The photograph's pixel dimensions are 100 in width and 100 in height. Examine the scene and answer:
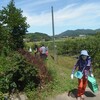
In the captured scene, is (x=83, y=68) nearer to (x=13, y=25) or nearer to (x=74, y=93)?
(x=74, y=93)

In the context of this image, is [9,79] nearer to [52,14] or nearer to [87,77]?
[87,77]

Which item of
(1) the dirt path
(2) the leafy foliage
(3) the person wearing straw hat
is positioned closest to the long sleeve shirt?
(3) the person wearing straw hat

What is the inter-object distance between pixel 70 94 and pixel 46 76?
1.37 m

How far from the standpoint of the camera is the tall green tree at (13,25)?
16.8 m

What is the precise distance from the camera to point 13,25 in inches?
673

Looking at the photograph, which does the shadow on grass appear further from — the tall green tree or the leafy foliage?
the tall green tree

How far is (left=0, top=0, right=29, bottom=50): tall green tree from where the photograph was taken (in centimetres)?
1675

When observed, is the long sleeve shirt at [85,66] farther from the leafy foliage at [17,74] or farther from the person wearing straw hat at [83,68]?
the leafy foliage at [17,74]

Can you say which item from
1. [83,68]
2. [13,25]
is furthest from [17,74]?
[13,25]

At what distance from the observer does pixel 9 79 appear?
10.5 metres

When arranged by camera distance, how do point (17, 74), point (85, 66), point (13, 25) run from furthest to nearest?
point (13, 25) < point (17, 74) < point (85, 66)

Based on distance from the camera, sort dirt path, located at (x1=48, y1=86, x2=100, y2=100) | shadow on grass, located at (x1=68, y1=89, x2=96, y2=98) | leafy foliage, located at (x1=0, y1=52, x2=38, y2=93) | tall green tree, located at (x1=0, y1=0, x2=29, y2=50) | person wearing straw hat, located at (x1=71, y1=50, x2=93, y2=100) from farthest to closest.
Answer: tall green tree, located at (x1=0, y1=0, x2=29, y2=50)
shadow on grass, located at (x1=68, y1=89, x2=96, y2=98)
dirt path, located at (x1=48, y1=86, x2=100, y2=100)
leafy foliage, located at (x1=0, y1=52, x2=38, y2=93)
person wearing straw hat, located at (x1=71, y1=50, x2=93, y2=100)

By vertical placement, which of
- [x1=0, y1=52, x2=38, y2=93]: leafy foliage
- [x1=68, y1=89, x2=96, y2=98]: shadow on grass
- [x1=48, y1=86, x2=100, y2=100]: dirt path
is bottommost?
[x1=48, y1=86, x2=100, y2=100]: dirt path

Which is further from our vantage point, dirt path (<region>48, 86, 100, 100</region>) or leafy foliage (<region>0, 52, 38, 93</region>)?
dirt path (<region>48, 86, 100, 100</region>)
